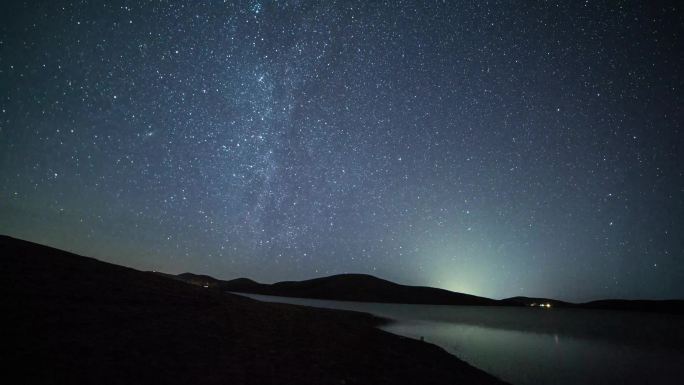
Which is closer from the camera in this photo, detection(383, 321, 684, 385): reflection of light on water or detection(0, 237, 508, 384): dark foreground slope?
detection(0, 237, 508, 384): dark foreground slope

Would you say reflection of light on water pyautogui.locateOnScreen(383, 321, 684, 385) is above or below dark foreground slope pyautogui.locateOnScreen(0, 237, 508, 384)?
below

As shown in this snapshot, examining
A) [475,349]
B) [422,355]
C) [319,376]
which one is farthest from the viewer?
[475,349]

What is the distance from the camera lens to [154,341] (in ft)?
40.6

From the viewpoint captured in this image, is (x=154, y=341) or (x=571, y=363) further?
(x=571, y=363)

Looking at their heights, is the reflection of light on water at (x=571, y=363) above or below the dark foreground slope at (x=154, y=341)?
below

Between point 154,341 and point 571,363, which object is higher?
point 154,341

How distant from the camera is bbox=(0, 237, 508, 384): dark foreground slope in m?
9.60

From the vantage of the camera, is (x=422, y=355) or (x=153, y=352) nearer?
(x=153, y=352)

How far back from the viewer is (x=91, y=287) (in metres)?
17.6

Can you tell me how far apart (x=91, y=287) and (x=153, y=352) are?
9.01m

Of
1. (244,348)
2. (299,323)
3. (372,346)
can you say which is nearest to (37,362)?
(244,348)

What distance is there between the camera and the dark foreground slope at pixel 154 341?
9.60 metres

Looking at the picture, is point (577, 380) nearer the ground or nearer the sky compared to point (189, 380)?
nearer the ground

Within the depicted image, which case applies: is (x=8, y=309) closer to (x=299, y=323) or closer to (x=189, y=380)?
(x=189, y=380)
